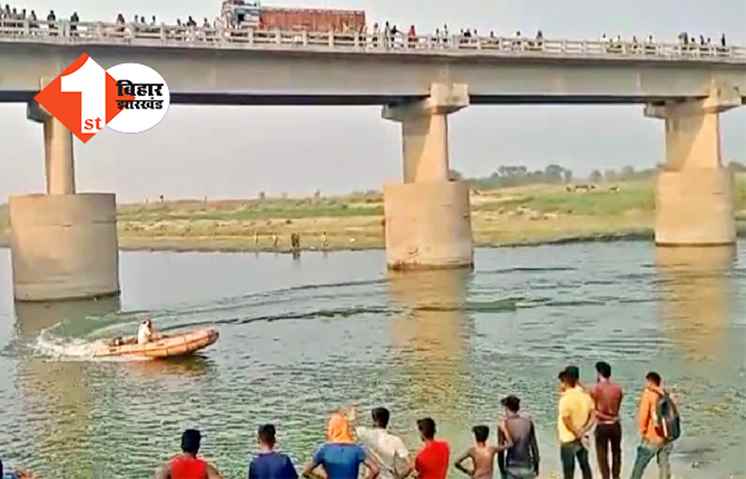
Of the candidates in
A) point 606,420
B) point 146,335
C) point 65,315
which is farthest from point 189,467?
point 65,315

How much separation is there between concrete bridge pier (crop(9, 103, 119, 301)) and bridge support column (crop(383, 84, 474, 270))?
1590cm

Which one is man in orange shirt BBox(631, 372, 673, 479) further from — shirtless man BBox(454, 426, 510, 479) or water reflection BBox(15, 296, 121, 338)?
water reflection BBox(15, 296, 121, 338)

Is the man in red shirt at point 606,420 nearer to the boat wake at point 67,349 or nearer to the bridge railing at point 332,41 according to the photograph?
the boat wake at point 67,349

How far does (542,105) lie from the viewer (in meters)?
63.9

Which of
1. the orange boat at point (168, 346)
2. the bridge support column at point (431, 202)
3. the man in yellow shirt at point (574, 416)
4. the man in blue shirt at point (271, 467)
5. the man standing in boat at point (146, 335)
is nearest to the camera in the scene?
the man in blue shirt at point (271, 467)

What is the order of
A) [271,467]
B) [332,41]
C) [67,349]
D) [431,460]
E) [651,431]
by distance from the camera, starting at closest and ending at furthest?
[271,467]
[431,460]
[651,431]
[67,349]
[332,41]

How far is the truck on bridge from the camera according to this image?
54.8 metres

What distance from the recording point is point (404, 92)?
54.5 metres

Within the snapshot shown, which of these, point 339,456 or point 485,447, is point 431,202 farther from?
point 339,456

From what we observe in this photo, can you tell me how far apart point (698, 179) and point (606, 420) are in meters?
53.2

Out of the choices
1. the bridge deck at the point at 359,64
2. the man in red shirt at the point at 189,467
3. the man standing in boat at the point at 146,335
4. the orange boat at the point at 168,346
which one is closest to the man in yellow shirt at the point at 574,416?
the man in red shirt at the point at 189,467

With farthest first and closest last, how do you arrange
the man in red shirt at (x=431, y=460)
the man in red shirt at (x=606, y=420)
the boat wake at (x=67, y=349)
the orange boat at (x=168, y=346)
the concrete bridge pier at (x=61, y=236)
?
1. the concrete bridge pier at (x=61, y=236)
2. the boat wake at (x=67, y=349)
3. the orange boat at (x=168, y=346)
4. the man in red shirt at (x=606, y=420)
5. the man in red shirt at (x=431, y=460)

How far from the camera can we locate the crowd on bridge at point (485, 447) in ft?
32.7

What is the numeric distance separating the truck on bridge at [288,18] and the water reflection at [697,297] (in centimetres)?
2107
